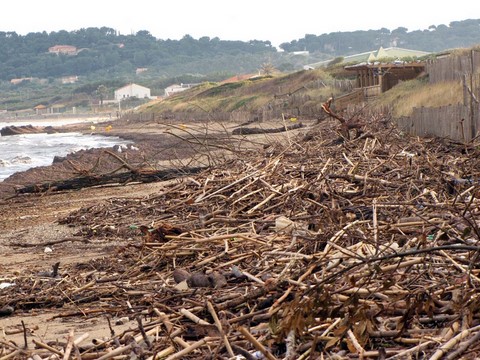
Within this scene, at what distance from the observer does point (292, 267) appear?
6.02m

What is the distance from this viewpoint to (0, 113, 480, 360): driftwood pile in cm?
436

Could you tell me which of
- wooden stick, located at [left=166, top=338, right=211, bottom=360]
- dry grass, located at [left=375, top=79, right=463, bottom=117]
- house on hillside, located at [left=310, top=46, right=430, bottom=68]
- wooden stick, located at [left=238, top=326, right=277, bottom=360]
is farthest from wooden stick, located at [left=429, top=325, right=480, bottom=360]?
house on hillside, located at [left=310, top=46, right=430, bottom=68]

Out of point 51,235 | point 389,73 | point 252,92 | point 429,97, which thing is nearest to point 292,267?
point 51,235

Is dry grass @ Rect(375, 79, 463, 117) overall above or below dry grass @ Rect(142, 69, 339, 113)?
above

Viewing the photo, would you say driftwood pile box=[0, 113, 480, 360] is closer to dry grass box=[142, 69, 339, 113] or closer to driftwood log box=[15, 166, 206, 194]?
driftwood log box=[15, 166, 206, 194]

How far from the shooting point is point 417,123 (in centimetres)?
1716

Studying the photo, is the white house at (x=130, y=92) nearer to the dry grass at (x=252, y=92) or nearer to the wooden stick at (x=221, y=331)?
the dry grass at (x=252, y=92)

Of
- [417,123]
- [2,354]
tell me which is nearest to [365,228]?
[2,354]

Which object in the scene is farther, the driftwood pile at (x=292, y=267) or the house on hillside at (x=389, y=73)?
the house on hillside at (x=389, y=73)

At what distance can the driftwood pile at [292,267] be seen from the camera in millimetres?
4359

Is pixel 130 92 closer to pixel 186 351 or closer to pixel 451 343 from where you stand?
pixel 186 351

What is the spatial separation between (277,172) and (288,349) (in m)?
6.16

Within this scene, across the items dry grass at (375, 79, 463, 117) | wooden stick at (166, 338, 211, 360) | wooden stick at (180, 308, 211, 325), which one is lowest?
dry grass at (375, 79, 463, 117)

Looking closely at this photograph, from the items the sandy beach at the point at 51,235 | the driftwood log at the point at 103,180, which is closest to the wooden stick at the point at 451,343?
the sandy beach at the point at 51,235
